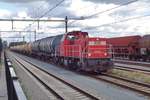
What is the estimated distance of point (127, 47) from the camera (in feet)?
181

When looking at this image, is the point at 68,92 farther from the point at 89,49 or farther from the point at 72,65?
the point at 72,65

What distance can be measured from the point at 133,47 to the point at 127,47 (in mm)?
1589

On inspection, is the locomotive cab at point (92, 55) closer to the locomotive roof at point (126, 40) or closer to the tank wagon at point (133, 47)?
the tank wagon at point (133, 47)

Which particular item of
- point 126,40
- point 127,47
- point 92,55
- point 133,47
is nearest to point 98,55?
point 92,55

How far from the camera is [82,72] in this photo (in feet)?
98.4

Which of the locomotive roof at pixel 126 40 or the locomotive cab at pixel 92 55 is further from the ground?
the locomotive roof at pixel 126 40

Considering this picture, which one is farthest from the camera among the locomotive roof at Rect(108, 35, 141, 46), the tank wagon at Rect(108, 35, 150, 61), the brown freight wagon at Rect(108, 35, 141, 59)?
the locomotive roof at Rect(108, 35, 141, 46)

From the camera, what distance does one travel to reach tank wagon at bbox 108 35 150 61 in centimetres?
4922

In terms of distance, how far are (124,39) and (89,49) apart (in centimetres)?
2952

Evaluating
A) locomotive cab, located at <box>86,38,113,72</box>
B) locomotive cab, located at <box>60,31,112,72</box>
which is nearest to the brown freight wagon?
locomotive cab, located at <box>60,31,112,72</box>

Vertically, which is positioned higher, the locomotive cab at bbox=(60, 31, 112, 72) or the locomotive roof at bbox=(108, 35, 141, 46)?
the locomotive roof at bbox=(108, 35, 141, 46)

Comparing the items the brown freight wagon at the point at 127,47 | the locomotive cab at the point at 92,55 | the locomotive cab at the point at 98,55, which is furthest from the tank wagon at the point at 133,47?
the locomotive cab at the point at 98,55

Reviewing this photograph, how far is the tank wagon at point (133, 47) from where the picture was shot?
49.2 meters

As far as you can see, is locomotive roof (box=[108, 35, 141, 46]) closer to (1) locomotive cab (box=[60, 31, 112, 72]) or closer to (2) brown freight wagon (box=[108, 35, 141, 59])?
(2) brown freight wagon (box=[108, 35, 141, 59])
